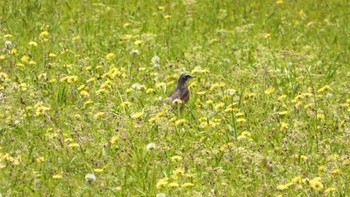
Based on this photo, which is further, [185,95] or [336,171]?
[185,95]

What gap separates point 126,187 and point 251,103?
2.19 meters

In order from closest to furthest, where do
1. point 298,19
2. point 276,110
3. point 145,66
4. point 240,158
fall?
point 240,158
point 276,110
point 145,66
point 298,19

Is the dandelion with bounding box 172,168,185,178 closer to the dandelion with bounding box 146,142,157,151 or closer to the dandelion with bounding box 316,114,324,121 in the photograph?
the dandelion with bounding box 146,142,157,151

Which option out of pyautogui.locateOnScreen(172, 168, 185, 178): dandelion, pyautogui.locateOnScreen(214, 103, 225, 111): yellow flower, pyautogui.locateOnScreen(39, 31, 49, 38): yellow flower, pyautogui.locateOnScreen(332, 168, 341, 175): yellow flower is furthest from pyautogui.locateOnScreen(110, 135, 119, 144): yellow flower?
pyautogui.locateOnScreen(39, 31, 49, 38): yellow flower

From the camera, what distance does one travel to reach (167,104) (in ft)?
26.0

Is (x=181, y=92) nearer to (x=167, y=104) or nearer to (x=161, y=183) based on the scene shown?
(x=167, y=104)

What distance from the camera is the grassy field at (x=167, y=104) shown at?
6.43 metres

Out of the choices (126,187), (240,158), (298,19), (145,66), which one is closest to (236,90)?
(145,66)

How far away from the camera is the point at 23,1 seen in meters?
11.1

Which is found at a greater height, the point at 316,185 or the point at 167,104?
the point at 316,185

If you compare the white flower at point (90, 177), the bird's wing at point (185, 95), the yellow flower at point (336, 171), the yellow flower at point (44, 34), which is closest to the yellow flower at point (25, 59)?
the yellow flower at point (44, 34)

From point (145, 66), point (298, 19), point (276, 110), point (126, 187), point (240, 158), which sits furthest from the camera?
point (298, 19)

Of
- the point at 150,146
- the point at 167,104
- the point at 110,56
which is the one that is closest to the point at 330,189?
the point at 150,146

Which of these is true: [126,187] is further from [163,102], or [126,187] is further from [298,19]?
[298,19]
